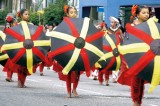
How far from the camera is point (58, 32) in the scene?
44.2ft

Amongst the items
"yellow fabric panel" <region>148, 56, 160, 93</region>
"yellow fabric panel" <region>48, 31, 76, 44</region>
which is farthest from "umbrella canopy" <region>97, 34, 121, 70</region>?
"yellow fabric panel" <region>148, 56, 160, 93</region>

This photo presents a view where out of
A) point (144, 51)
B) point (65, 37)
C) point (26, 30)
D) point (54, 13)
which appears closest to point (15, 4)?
point (54, 13)

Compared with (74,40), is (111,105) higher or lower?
lower

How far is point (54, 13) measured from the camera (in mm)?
49219

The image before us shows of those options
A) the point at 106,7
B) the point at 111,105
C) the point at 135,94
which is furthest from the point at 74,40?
the point at 106,7

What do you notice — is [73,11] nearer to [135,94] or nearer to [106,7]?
[135,94]

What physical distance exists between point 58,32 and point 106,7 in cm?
3041

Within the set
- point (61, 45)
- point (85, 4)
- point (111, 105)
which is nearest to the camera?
point (111, 105)

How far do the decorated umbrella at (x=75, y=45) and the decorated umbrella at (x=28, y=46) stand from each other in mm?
1938

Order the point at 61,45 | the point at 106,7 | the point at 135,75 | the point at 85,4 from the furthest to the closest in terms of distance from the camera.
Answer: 1. the point at 85,4
2. the point at 106,7
3. the point at 61,45
4. the point at 135,75

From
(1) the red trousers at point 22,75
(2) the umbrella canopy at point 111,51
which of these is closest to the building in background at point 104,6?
(2) the umbrella canopy at point 111,51

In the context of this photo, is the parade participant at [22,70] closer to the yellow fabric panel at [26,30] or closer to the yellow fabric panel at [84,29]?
the yellow fabric panel at [26,30]

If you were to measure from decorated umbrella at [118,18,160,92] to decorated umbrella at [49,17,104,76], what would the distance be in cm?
287

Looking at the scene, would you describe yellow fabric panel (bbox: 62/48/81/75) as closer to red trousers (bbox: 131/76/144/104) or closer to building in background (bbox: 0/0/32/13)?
red trousers (bbox: 131/76/144/104)
